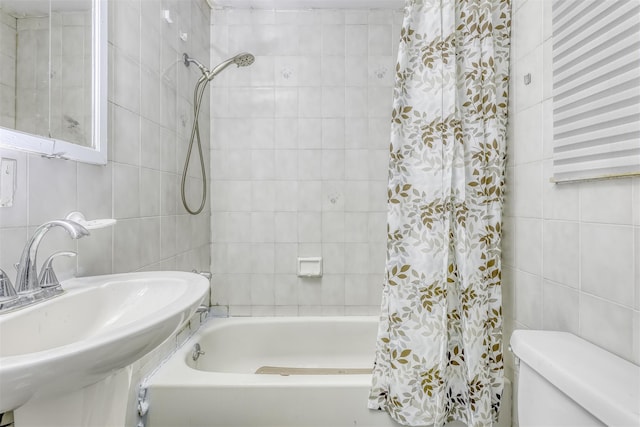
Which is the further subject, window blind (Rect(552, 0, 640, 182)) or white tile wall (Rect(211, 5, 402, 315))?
white tile wall (Rect(211, 5, 402, 315))

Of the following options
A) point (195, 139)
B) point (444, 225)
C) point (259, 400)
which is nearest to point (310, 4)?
point (195, 139)

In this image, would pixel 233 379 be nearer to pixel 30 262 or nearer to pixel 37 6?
pixel 30 262

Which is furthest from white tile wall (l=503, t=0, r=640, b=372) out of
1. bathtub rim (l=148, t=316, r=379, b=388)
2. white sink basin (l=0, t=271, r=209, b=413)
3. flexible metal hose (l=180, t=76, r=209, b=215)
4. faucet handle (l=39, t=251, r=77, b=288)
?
flexible metal hose (l=180, t=76, r=209, b=215)

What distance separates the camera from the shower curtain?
116 centimetres

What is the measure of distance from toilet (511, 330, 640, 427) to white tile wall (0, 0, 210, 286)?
1.25 m

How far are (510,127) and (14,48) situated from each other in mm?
1510

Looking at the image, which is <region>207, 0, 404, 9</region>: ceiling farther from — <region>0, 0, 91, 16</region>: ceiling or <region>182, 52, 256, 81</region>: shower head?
<region>0, 0, 91, 16</region>: ceiling

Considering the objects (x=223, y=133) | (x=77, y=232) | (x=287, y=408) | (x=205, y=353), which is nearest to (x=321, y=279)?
(x=205, y=353)

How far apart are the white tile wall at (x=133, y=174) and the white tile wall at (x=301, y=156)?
0.91ft

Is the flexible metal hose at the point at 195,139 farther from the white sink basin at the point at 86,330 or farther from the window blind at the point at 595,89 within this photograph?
the window blind at the point at 595,89

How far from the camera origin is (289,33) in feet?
6.51

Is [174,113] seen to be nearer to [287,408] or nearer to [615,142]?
[287,408]

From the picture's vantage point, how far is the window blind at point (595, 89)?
29.9 inches

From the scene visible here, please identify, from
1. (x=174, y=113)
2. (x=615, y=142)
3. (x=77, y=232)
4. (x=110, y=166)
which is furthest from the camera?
(x=174, y=113)
